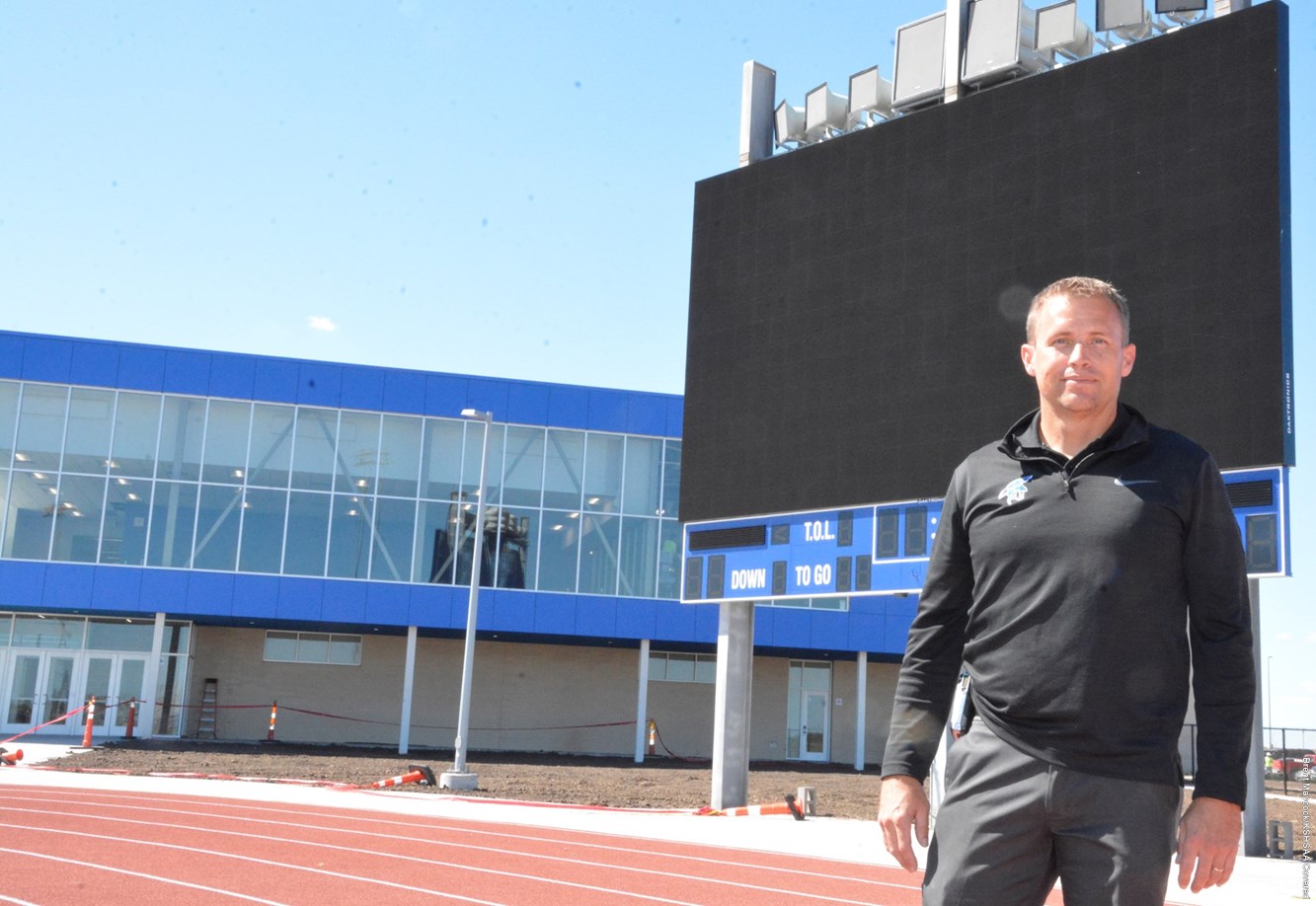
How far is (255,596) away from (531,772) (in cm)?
1012

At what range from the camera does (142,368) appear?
119 feet

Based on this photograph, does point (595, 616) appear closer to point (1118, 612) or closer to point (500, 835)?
point (500, 835)

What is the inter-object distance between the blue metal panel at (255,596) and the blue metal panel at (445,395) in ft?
20.6

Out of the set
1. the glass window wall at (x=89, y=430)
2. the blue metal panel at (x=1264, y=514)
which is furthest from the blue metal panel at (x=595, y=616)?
the blue metal panel at (x=1264, y=514)

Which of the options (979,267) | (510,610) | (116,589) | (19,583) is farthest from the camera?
(510,610)

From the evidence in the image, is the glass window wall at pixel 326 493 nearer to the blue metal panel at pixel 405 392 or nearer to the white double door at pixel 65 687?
the blue metal panel at pixel 405 392

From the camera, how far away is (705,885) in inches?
466

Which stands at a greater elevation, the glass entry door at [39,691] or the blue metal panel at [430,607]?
the blue metal panel at [430,607]

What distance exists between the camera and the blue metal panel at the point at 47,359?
35.6m

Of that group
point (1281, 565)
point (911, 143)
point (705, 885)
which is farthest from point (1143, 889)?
point (911, 143)

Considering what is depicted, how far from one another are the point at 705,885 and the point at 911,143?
30.6 ft

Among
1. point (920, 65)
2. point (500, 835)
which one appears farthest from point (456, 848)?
point (920, 65)

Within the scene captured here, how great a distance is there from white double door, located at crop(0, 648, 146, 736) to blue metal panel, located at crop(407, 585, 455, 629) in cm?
772

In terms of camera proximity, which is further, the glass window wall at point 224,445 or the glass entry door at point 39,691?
the glass window wall at point 224,445
